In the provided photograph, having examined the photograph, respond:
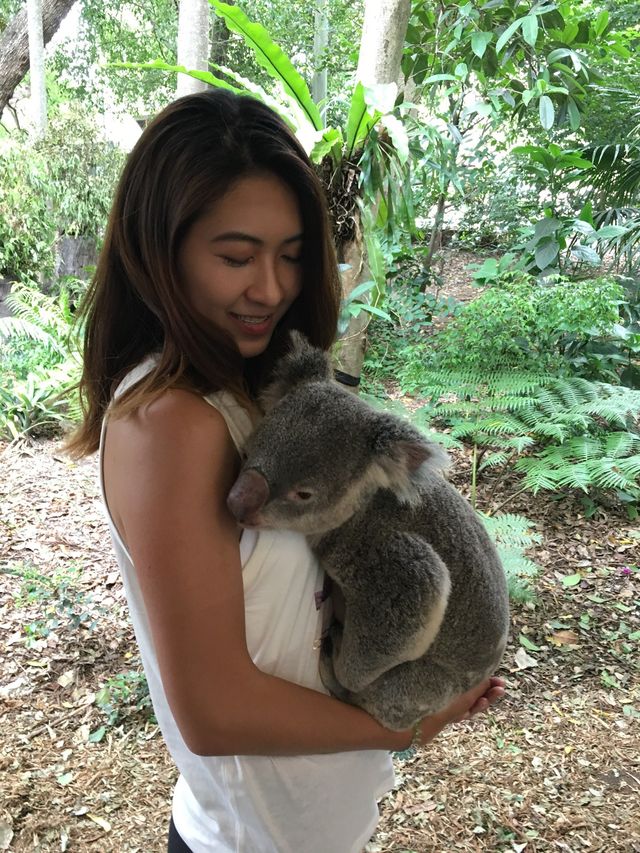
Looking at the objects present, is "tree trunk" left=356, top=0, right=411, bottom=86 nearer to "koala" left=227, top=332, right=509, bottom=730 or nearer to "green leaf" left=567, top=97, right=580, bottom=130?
"green leaf" left=567, top=97, right=580, bottom=130

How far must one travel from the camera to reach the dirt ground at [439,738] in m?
2.15

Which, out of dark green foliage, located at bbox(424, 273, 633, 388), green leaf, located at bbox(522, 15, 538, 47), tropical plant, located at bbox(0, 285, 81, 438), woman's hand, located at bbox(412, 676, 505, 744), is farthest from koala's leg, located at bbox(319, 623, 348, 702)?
tropical plant, located at bbox(0, 285, 81, 438)

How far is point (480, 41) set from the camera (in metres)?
3.21

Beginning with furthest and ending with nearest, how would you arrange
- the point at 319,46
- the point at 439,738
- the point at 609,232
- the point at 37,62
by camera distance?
the point at 319,46, the point at 37,62, the point at 609,232, the point at 439,738

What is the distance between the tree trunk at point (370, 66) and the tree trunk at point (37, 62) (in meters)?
4.43

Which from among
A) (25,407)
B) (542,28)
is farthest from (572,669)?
(25,407)

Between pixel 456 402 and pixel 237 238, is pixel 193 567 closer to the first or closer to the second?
pixel 237 238

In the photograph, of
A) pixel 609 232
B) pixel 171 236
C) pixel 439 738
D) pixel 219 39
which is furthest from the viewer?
pixel 219 39

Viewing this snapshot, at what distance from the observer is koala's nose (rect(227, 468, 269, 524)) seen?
889mm

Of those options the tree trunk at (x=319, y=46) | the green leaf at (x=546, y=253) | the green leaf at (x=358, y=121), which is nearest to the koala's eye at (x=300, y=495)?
the green leaf at (x=358, y=121)

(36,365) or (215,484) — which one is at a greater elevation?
(215,484)

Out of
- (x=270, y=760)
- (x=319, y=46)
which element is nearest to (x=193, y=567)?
(x=270, y=760)

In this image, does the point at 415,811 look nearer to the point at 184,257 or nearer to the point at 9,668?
the point at 9,668

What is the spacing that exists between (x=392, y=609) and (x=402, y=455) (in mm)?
284
